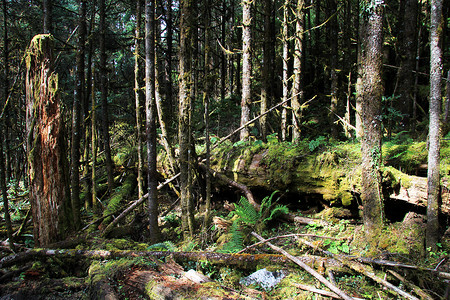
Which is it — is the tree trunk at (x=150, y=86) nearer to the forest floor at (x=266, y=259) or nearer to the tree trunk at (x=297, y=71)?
the forest floor at (x=266, y=259)

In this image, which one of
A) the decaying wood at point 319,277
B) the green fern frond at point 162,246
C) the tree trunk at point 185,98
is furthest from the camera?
the tree trunk at point 185,98

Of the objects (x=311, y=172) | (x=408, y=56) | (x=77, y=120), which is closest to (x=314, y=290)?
(x=311, y=172)

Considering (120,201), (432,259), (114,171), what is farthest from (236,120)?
(432,259)

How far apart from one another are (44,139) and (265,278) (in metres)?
5.01

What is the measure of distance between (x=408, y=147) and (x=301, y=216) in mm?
2928

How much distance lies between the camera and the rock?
12.2 feet

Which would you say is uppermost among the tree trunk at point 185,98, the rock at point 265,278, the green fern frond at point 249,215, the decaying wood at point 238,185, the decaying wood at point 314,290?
the tree trunk at point 185,98

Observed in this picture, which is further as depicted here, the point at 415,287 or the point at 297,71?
the point at 297,71

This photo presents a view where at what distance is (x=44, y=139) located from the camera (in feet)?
16.5

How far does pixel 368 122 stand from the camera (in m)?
4.55

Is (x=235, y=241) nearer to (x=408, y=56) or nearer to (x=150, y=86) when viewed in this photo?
(x=150, y=86)

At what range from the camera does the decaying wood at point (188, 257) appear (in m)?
4.01

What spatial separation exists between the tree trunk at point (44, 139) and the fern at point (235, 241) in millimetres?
3680

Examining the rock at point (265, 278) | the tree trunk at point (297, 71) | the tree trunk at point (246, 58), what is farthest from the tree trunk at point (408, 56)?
the rock at point (265, 278)
